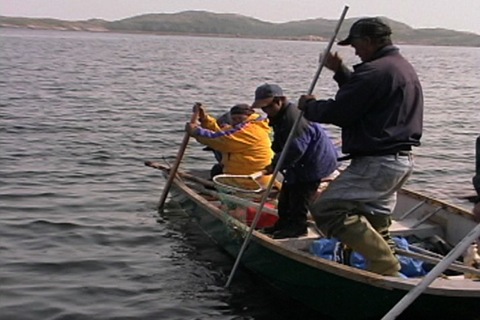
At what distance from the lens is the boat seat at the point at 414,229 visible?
962 centimetres

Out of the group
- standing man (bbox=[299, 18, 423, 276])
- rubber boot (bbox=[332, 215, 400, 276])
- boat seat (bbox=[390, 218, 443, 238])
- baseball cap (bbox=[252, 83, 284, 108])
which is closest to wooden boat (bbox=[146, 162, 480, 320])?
boat seat (bbox=[390, 218, 443, 238])

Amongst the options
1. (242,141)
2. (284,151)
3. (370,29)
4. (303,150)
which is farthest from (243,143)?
(370,29)

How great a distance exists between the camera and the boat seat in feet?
31.6

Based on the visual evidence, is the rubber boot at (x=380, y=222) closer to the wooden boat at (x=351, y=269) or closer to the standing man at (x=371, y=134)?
the standing man at (x=371, y=134)

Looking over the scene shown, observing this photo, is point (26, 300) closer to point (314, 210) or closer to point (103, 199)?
point (314, 210)

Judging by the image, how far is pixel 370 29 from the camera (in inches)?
288

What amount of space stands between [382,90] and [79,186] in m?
8.54

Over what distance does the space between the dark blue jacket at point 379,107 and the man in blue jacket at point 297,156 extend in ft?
4.17

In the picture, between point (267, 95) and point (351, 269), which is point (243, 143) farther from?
point (351, 269)

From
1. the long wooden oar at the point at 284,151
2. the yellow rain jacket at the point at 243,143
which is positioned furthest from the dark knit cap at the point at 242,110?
the long wooden oar at the point at 284,151

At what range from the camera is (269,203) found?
10.5 meters

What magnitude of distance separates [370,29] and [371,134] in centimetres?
92

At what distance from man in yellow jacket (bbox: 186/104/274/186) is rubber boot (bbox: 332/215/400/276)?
3.16m

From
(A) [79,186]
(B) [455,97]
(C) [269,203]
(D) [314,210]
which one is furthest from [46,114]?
(B) [455,97]
